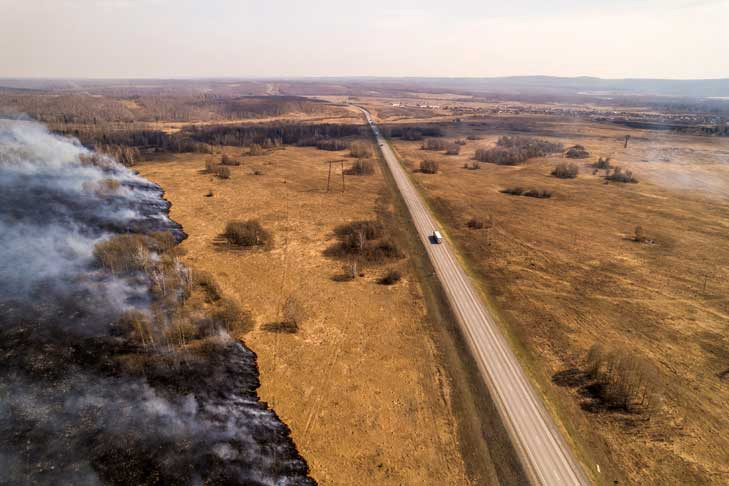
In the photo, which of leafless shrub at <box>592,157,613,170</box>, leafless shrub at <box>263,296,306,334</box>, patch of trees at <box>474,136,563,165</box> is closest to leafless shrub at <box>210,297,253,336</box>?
leafless shrub at <box>263,296,306,334</box>

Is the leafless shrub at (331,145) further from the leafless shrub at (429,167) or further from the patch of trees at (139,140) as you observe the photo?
the leafless shrub at (429,167)

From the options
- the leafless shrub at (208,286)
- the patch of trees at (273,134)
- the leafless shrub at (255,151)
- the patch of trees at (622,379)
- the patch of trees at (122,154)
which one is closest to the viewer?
the patch of trees at (622,379)

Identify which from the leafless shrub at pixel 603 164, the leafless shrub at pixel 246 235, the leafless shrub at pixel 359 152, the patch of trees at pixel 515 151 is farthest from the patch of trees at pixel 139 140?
the leafless shrub at pixel 603 164

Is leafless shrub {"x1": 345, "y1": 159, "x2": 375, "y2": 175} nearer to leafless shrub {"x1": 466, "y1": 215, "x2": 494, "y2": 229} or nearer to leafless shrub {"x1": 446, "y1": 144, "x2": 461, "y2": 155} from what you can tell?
leafless shrub {"x1": 446, "y1": 144, "x2": 461, "y2": 155}

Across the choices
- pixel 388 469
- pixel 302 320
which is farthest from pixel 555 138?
pixel 388 469

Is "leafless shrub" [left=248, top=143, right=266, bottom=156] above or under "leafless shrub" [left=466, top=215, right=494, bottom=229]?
above

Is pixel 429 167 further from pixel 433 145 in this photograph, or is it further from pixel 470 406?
pixel 470 406
